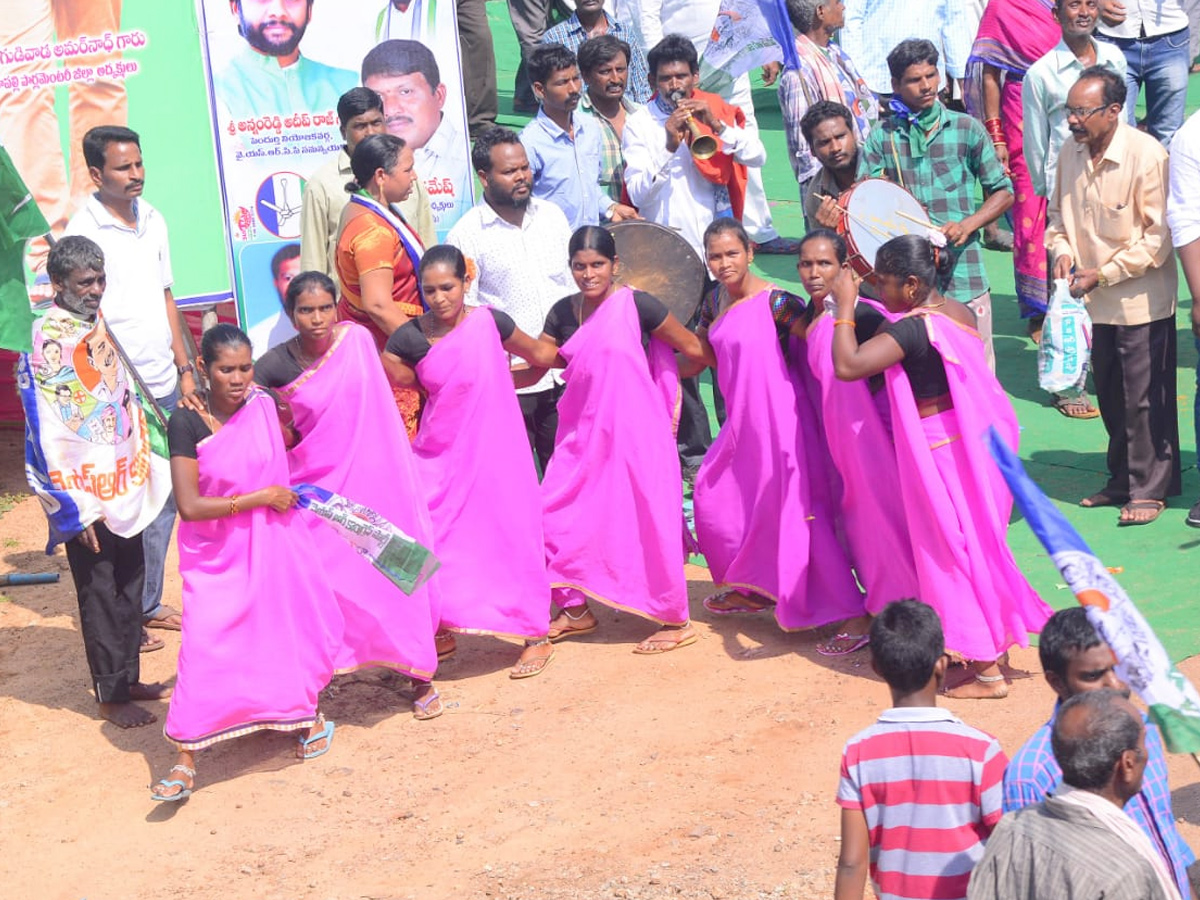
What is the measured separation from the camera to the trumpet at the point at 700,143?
8484 millimetres

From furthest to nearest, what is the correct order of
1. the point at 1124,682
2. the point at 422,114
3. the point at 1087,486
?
the point at 422,114, the point at 1087,486, the point at 1124,682

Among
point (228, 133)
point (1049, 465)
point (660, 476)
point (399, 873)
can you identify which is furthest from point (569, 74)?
point (399, 873)

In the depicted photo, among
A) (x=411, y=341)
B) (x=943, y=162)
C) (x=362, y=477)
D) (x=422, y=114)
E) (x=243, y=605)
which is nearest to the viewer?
(x=243, y=605)

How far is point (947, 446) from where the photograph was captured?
6.37m

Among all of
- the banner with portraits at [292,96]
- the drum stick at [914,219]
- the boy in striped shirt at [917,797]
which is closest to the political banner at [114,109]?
the banner with portraits at [292,96]

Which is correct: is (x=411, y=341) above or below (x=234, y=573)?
above

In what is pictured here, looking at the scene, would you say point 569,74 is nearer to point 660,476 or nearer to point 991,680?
point 660,476

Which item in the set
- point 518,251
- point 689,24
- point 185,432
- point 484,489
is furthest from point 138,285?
point 689,24

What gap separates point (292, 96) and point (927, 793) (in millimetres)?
6373

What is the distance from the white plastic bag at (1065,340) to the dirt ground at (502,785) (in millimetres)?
1488

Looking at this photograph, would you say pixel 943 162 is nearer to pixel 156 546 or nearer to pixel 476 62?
pixel 156 546

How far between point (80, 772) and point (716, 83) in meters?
5.20

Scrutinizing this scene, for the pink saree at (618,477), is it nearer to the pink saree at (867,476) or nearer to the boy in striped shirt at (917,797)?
the pink saree at (867,476)

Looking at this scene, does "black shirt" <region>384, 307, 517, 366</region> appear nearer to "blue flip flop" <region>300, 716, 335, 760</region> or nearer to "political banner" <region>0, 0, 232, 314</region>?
"blue flip flop" <region>300, 716, 335, 760</region>
